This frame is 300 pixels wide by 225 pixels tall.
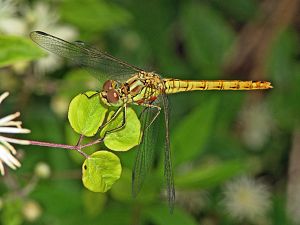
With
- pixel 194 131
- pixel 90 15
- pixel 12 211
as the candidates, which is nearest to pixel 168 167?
pixel 12 211

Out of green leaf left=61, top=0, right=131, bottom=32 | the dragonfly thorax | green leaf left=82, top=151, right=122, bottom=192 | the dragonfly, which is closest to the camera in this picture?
green leaf left=82, top=151, right=122, bottom=192

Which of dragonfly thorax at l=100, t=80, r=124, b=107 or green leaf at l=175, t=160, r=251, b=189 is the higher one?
dragonfly thorax at l=100, t=80, r=124, b=107

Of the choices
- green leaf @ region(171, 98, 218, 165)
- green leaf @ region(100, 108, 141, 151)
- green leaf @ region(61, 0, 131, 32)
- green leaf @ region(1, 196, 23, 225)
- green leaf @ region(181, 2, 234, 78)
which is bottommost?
green leaf @ region(1, 196, 23, 225)

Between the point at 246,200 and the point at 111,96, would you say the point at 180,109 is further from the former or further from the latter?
the point at 111,96

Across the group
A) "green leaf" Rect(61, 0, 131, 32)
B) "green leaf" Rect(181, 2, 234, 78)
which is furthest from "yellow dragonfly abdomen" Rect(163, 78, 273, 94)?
"green leaf" Rect(181, 2, 234, 78)

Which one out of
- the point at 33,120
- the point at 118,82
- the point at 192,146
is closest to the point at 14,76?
the point at 33,120

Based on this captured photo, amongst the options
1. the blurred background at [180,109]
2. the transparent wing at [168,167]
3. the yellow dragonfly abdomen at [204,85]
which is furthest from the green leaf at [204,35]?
the transparent wing at [168,167]

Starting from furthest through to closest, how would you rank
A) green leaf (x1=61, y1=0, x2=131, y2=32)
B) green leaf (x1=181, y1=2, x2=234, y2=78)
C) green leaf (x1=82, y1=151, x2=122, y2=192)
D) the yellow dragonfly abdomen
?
green leaf (x1=181, y1=2, x2=234, y2=78) < green leaf (x1=61, y1=0, x2=131, y2=32) < the yellow dragonfly abdomen < green leaf (x1=82, y1=151, x2=122, y2=192)

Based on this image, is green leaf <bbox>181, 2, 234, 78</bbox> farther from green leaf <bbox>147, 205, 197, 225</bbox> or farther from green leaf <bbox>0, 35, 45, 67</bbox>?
green leaf <bbox>0, 35, 45, 67</bbox>
